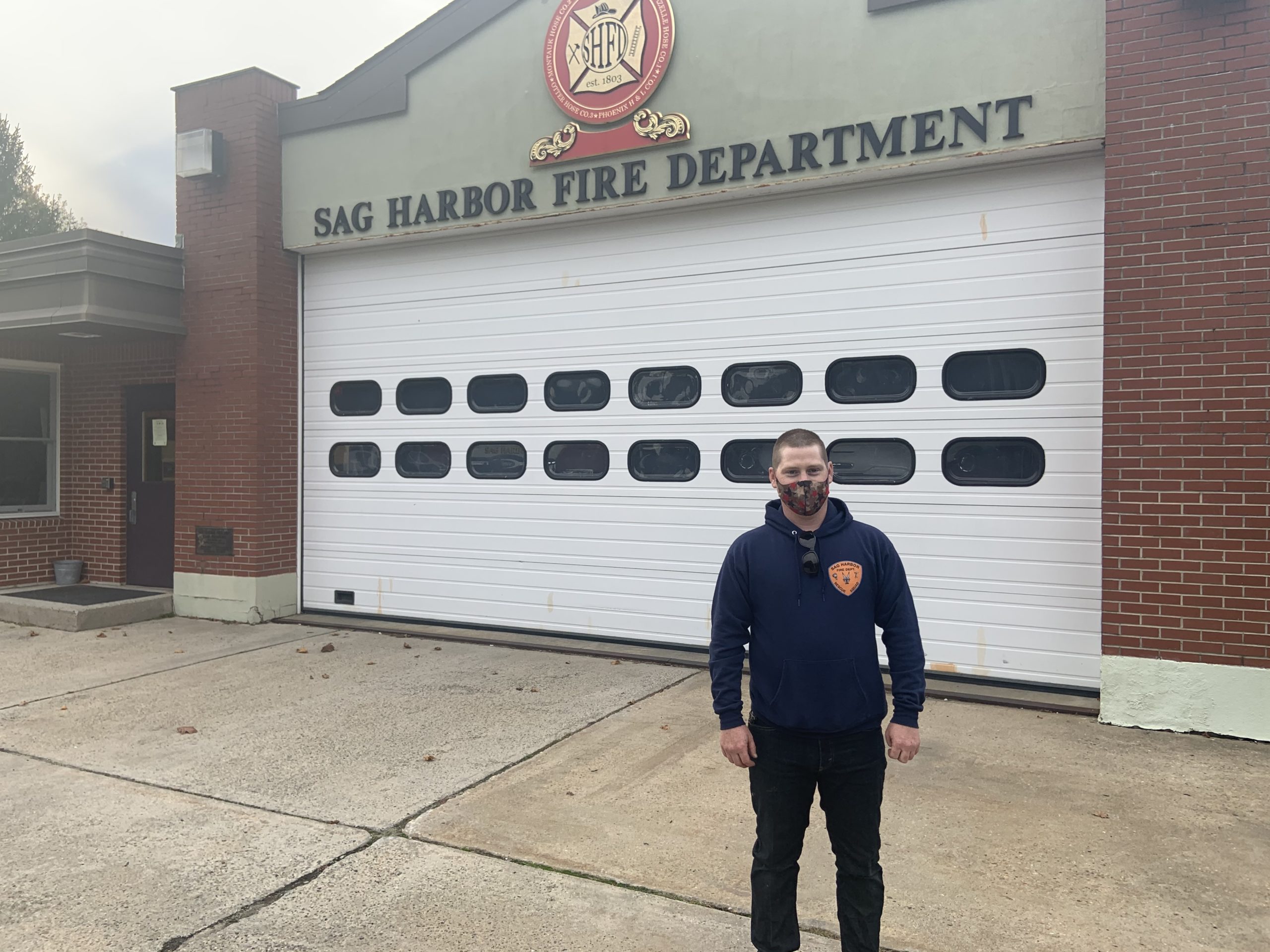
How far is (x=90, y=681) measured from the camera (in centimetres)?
740

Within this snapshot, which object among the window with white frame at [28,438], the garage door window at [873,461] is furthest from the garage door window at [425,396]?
the window with white frame at [28,438]

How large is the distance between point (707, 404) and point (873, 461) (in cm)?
147

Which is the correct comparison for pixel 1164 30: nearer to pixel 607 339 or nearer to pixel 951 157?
pixel 951 157

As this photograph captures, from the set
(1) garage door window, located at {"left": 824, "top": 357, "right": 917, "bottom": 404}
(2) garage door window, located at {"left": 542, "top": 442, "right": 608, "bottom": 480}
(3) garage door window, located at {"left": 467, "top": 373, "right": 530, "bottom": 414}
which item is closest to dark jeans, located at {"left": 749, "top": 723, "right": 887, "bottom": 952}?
(1) garage door window, located at {"left": 824, "top": 357, "right": 917, "bottom": 404}

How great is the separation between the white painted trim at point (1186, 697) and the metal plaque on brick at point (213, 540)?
26.2 ft

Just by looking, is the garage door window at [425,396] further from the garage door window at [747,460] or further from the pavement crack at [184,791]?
the pavement crack at [184,791]

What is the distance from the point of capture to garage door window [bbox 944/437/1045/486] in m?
6.81

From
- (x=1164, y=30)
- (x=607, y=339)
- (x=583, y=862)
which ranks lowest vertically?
(x=583, y=862)

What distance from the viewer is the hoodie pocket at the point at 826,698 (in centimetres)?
304

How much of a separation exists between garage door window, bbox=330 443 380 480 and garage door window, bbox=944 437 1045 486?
220 inches

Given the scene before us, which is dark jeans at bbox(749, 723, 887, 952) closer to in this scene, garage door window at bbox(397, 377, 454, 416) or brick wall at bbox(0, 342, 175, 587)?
garage door window at bbox(397, 377, 454, 416)

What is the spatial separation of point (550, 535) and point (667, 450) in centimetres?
139

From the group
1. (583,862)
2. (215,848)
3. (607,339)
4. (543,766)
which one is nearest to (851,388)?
(607,339)

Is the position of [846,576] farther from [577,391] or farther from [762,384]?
[577,391]
